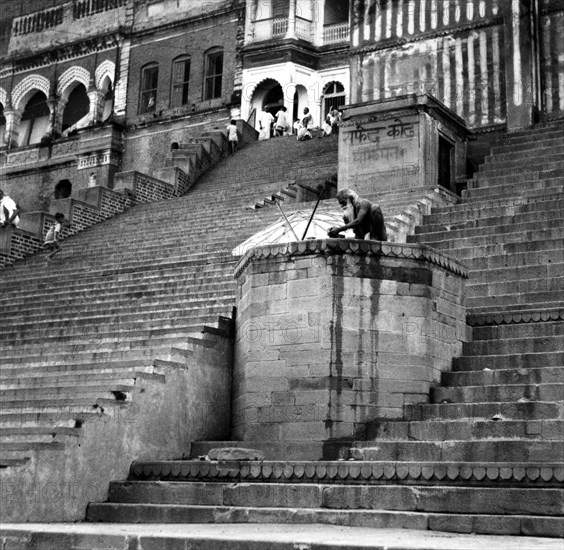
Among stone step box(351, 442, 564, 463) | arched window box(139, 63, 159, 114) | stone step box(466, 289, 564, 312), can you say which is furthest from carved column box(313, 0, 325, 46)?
stone step box(351, 442, 564, 463)

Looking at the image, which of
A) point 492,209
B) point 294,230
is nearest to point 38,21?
point 294,230

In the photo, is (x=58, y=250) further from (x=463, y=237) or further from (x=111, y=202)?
(x=463, y=237)

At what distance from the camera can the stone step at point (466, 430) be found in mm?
9172

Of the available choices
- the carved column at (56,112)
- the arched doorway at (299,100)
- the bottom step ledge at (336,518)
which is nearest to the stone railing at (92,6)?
the carved column at (56,112)

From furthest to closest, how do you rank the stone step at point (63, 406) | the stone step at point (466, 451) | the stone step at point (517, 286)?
the stone step at point (517, 286)
the stone step at point (63, 406)
the stone step at point (466, 451)

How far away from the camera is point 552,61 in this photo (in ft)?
73.8

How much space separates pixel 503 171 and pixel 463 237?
3543mm

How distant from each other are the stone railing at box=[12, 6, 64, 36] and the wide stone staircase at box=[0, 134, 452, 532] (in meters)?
19.6

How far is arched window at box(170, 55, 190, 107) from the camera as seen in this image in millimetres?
37031

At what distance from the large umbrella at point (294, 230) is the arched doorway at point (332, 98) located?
16.9 m

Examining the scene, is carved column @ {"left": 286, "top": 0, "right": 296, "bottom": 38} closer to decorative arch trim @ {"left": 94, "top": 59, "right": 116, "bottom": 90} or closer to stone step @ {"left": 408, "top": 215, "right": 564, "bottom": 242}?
decorative arch trim @ {"left": 94, "top": 59, "right": 116, "bottom": 90}

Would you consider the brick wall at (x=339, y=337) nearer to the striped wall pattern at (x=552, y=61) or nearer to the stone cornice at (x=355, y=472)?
the stone cornice at (x=355, y=472)

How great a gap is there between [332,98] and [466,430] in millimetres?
25614

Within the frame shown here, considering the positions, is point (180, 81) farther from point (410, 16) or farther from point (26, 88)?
point (410, 16)
